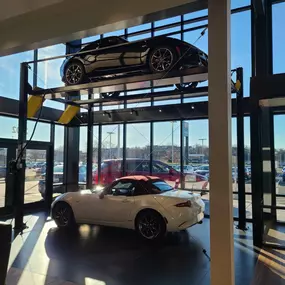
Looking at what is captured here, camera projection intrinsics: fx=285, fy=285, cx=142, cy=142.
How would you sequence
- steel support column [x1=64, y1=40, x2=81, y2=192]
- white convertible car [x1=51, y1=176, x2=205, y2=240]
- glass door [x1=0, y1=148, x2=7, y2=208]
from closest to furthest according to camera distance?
white convertible car [x1=51, y1=176, x2=205, y2=240] < glass door [x1=0, y1=148, x2=7, y2=208] < steel support column [x1=64, y1=40, x2=81, y2=192]

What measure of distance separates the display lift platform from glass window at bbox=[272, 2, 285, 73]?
3.80 ft

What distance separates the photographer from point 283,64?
23.6 ft

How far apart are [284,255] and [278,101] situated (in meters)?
2.95

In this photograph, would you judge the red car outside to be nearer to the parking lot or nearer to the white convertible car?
the parking lot

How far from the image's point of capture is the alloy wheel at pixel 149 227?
5.70 m

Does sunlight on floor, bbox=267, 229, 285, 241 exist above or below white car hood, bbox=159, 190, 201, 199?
below

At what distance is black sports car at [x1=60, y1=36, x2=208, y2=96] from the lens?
5.46 meters

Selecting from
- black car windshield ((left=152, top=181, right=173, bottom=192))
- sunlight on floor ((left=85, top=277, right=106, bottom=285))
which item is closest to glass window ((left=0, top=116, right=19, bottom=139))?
black car windshield ((left=152, top=181, right=173, bottom=192))

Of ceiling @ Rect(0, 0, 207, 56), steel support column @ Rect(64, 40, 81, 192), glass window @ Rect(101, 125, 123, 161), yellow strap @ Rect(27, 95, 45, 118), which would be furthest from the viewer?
steel support column @ Rect(64, 40, 81, 192)

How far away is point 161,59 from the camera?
556 centimetres

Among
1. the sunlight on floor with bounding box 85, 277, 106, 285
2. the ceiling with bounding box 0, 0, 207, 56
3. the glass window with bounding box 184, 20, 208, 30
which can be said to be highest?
the glass window with bounding box 184, 20, 208, 30

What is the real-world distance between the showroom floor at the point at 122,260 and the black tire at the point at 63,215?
0.93 ft

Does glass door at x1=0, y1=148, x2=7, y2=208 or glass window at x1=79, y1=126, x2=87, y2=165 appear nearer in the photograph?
glass door at x1=0, y1=148, x2=7, y2=208

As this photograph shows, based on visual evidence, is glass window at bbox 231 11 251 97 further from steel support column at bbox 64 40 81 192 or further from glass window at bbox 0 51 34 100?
glass window at bbox 0 51 34 100
